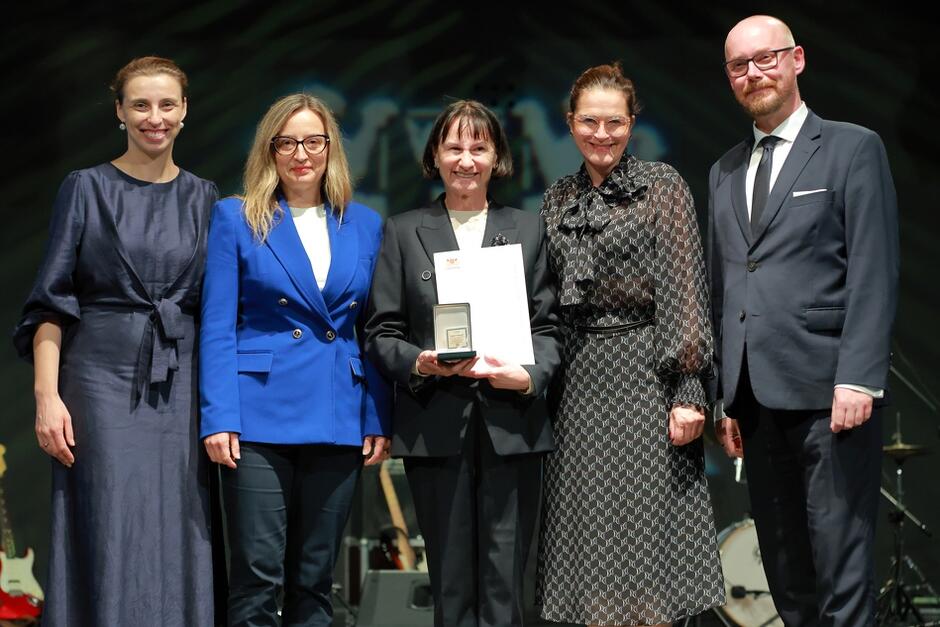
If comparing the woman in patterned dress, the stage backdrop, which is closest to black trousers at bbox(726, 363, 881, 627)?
the woman in patterned dress

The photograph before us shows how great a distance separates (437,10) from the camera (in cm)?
564

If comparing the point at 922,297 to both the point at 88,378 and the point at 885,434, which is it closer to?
the point at 885,434

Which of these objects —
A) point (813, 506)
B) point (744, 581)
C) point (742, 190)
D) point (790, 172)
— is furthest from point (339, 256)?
point (744, 581)

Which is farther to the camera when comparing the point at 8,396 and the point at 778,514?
the point at 8,396

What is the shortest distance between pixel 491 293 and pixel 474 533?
593 mm

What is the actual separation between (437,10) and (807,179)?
3.39 m

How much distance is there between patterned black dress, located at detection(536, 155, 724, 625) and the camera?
261 cm

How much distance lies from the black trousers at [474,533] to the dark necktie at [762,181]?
87 cm

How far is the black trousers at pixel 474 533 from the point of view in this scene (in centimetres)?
258

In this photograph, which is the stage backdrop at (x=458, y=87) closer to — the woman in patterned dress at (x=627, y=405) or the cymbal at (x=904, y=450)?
the cymbal at (x=904, y=450)

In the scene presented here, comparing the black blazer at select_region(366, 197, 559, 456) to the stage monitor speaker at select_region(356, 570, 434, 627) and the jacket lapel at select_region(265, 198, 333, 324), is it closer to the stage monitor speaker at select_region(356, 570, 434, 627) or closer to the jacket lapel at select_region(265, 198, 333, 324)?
the jacket lapel at select_region(265, 198, 333, 324)

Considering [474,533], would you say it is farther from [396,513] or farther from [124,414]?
[396,513]

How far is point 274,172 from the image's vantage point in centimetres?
282

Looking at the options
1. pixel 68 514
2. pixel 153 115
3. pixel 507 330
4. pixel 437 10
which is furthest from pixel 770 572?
pixel 437 10
